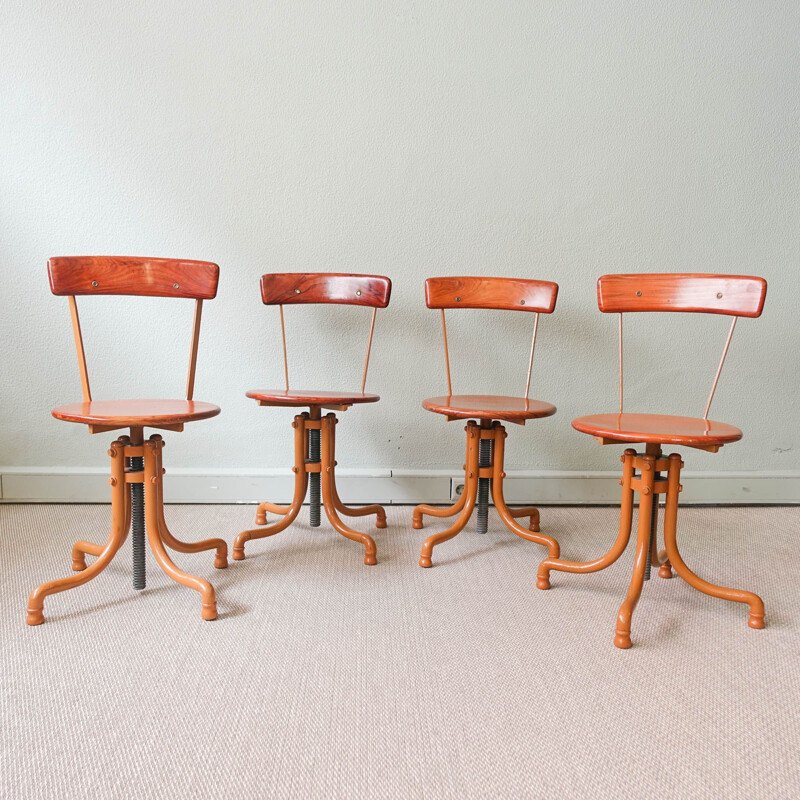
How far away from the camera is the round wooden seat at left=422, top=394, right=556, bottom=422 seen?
2.11 m

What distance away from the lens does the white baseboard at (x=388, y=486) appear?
2900mm

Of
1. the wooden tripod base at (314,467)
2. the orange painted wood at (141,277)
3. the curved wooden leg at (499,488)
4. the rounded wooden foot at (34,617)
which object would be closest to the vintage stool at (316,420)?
the wooden tripod base at (314,467)

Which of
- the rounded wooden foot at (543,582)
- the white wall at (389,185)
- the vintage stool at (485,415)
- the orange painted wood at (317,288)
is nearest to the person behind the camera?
the rounded wooden foot at (543,582)

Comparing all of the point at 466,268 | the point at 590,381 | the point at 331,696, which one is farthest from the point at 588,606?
the point at 466,268

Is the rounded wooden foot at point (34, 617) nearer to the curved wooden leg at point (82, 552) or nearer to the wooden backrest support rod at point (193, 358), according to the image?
the curved wooden leg at point (82, 552)

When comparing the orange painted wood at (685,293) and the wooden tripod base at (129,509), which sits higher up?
the orange painted wood at (685,293)

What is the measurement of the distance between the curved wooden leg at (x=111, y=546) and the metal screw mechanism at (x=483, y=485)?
1183 mm

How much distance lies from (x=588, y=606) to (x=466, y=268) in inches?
59.5

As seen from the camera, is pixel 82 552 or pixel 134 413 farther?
pixel 82 552

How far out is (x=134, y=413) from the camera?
180cm

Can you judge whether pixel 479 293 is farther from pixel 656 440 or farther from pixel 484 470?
pixel 656 440

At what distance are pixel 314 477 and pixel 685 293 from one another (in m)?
1.41

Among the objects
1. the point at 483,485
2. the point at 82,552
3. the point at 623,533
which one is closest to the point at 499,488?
the point at 483,485

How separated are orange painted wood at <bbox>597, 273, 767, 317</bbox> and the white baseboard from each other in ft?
3.30
